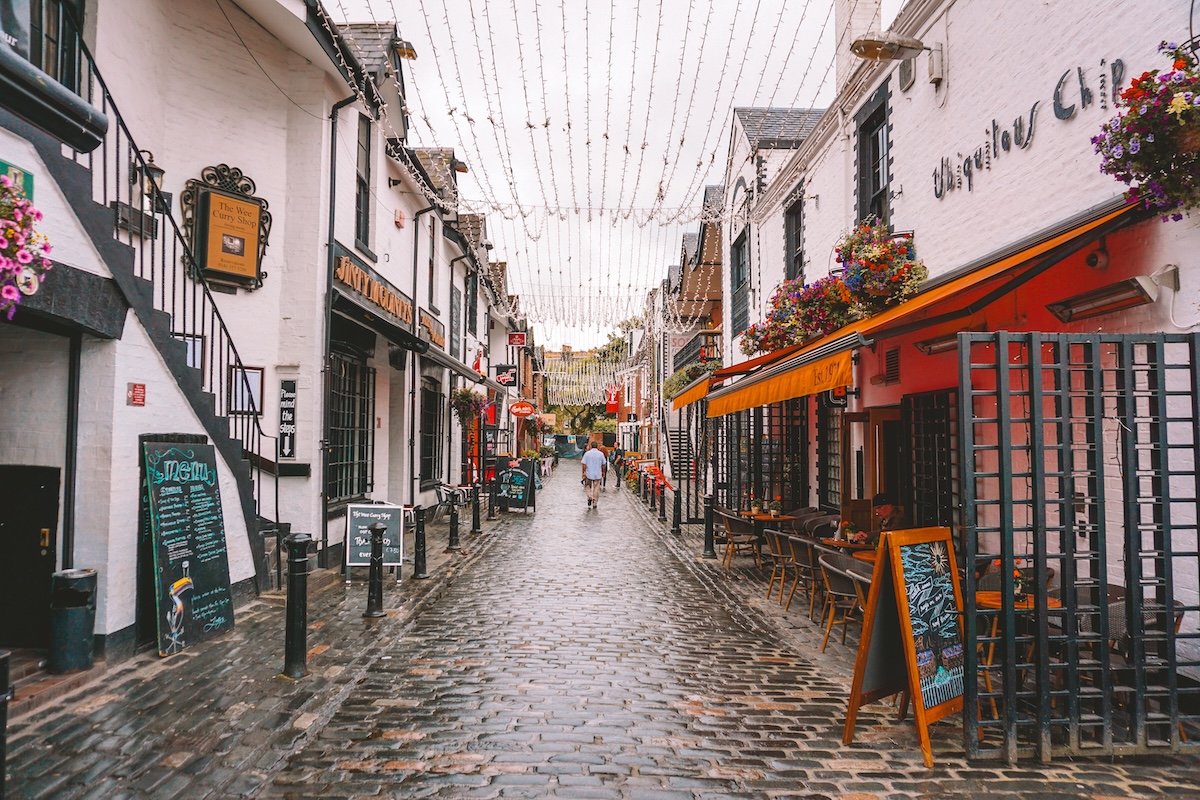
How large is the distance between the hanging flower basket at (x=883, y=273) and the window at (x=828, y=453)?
4240 millimetres

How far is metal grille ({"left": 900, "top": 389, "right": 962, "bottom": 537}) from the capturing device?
855cm

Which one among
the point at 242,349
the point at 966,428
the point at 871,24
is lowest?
the point at 966,428

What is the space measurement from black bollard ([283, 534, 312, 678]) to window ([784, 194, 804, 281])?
11067 millimetres

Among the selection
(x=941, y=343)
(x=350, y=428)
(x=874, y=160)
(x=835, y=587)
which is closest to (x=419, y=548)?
(x=350, y=428)

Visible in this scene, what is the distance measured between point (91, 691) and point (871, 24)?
12.3 metres

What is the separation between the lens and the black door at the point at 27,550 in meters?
5.70

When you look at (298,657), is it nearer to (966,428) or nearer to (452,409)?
(966,428)

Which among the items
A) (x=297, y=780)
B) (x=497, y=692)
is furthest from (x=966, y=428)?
(x=297, y=780)

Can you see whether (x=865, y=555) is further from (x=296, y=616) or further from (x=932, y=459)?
(x=296, y=616)

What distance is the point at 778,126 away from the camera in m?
18.3

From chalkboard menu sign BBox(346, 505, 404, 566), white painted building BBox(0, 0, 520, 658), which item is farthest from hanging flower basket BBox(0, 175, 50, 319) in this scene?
chalkboard menu sign BBox(346, 505, 404, 566)

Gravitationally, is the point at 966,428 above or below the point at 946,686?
above

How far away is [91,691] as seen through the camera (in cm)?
509

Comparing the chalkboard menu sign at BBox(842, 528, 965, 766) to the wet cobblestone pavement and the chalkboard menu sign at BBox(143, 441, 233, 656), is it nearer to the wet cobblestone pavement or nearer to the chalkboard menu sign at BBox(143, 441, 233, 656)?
the wet cobblestone pavement
